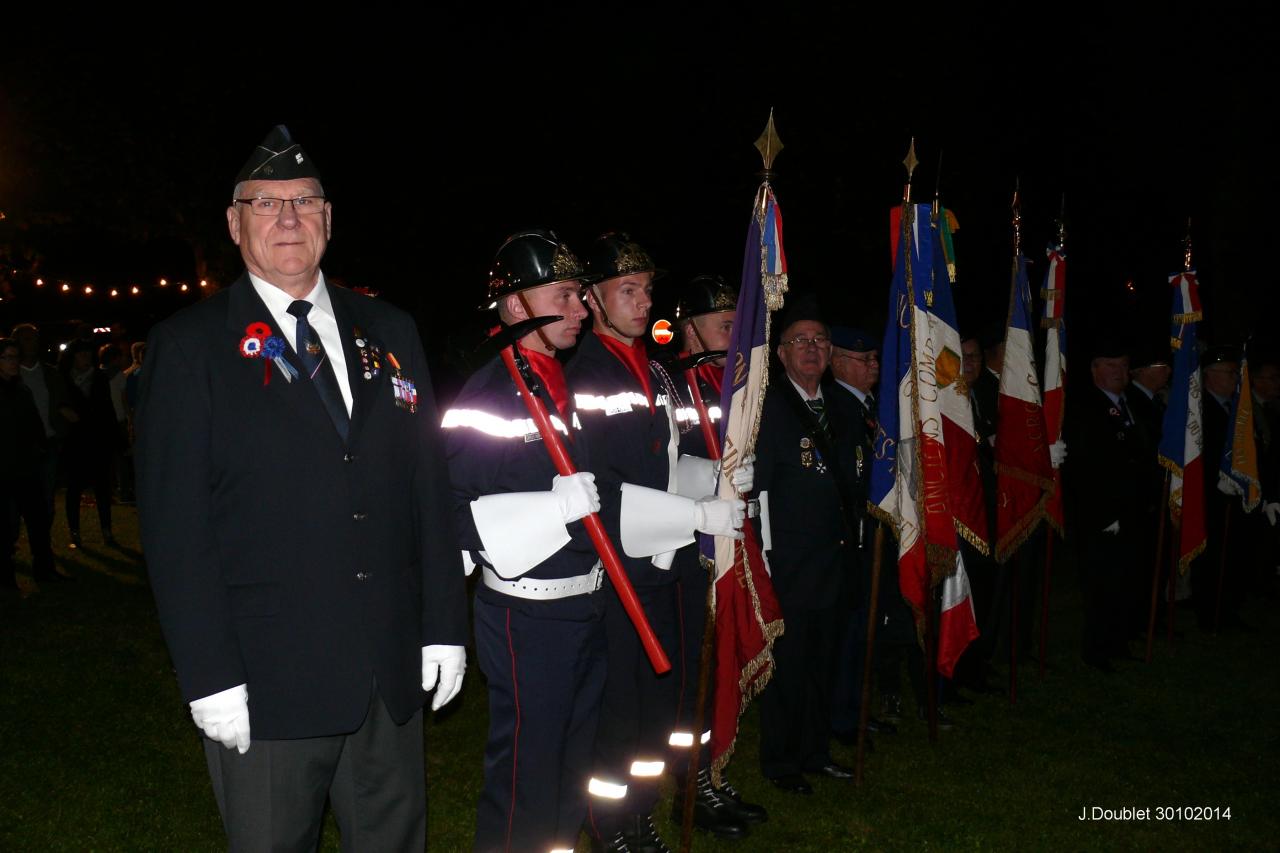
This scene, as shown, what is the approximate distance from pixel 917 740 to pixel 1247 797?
1.68 m

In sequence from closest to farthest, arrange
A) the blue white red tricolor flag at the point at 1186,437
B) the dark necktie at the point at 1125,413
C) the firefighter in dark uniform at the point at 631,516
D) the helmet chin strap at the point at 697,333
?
the firefighter in dark uniform at the point at 631,516 < the helmet chin strap at the point at 697,333 < the dark necktie at the point at 1125,413 < the blue white red tricolor flag at the point at 1186,437

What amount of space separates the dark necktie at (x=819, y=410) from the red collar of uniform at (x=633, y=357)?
134 centimetres

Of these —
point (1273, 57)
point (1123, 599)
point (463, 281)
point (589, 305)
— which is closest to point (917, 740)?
point (1123, 599)

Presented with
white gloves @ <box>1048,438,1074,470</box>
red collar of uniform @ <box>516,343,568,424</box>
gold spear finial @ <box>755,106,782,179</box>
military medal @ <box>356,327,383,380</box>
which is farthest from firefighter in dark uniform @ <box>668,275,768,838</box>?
white gloves @ <box>1048,438,1074,470</box>

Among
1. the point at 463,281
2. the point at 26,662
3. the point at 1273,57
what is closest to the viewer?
the point at 26,662

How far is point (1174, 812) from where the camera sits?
5.30 metres

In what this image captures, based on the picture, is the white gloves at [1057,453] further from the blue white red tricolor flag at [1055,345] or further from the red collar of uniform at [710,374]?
the red collar of uniform at [710,374]

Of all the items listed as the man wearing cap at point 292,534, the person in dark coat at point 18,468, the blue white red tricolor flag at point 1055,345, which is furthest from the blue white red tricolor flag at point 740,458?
the person in dark coat at point 18,468

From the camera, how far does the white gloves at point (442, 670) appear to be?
310 cm

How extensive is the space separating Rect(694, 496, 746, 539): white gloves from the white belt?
0.63m

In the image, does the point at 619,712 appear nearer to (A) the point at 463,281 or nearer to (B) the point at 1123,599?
(B) the point at 1123,599

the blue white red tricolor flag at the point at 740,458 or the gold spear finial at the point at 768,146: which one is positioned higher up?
the gold spear finial at the point at 768,146

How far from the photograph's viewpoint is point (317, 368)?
282 centimetres

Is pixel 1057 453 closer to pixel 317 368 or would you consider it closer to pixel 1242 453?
pixel 1242 453
